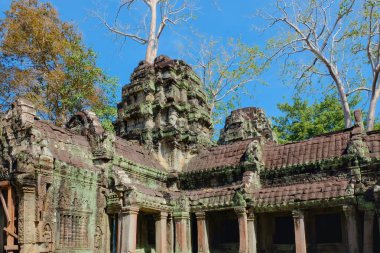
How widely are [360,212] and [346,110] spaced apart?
9.99 m

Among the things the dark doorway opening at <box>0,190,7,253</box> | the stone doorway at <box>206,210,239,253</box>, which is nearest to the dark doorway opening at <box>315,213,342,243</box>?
the stone doorway at <box>206,210,239,253</box>

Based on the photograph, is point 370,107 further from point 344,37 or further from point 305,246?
point 305,246

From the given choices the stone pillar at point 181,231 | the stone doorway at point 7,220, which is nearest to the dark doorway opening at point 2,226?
the stone doorway at point 7,220

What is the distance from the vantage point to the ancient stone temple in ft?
38.8

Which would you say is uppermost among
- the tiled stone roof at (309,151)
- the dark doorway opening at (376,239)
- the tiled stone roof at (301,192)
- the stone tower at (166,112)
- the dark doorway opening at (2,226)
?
the stone tower at (166,112)

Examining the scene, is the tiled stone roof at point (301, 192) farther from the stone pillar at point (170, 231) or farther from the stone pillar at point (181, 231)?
the stone pillar at point (170, 231)

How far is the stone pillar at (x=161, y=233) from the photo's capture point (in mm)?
14531

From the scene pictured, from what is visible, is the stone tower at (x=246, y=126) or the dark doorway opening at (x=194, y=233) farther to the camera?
the stone tower at (x=246, y=126)

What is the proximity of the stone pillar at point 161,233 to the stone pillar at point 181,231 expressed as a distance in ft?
1.40

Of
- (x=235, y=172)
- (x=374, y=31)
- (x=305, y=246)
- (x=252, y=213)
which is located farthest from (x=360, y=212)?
(x=374, y=31)

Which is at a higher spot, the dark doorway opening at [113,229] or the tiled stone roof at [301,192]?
the tiled stone roof at [301,192]

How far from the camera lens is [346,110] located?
2186 cm

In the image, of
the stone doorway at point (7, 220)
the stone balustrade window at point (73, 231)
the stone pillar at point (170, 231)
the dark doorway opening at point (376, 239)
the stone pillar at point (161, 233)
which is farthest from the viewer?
the stone pillar at point (170, 231)

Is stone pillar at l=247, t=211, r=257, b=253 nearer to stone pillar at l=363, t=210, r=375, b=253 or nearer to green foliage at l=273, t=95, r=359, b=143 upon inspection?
stone pillar at l=363, t=210, r=375, b=253
